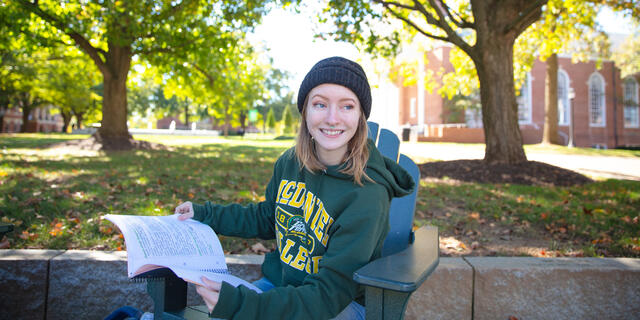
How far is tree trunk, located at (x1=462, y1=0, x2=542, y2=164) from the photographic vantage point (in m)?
9.16

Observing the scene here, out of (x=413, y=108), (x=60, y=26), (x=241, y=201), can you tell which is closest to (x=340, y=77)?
(x=241, y=201)

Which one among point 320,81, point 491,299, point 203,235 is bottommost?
point 491,299

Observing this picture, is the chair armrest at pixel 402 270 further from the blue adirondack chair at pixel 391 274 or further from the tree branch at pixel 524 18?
the tree branch at pixel 524 18

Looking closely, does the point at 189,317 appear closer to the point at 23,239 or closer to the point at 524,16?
the point at 23,239

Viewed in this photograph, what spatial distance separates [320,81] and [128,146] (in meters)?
13.6

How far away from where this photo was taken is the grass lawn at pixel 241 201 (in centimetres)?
393

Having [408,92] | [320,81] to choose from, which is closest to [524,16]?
[320,81]

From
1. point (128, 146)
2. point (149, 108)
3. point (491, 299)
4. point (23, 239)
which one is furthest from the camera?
point (149, 108)

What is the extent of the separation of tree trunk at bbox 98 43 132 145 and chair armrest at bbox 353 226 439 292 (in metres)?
13.7

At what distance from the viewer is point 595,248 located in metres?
4.02

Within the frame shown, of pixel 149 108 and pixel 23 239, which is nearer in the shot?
pixel 23 239

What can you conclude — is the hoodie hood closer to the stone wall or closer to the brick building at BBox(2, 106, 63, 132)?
the stone wall

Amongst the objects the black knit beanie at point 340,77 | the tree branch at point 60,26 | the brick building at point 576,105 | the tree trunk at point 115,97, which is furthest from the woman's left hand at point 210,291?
the brick building at point 576,105

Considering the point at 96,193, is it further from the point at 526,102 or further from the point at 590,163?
the point at 526,102
